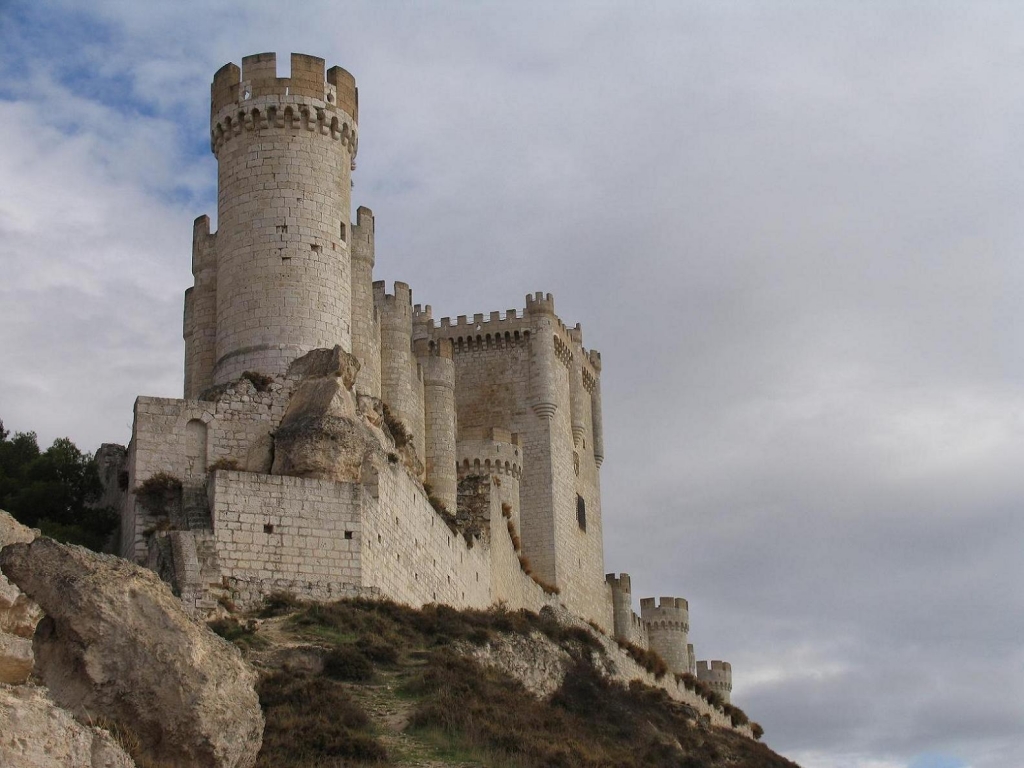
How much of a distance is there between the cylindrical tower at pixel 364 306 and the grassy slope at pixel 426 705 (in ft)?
23.6

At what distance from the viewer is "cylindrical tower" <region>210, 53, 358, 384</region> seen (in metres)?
34.6

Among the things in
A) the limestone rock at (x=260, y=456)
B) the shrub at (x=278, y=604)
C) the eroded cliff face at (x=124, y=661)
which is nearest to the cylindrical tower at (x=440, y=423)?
the limestone rock at (x=260, y=456)

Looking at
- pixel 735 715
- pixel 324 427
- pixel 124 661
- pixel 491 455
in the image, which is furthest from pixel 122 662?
pixel 735 715

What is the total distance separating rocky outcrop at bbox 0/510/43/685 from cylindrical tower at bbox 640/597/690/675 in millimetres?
51642

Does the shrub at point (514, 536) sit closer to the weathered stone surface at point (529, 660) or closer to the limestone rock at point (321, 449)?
the weathered stone surface at point (529, 660)

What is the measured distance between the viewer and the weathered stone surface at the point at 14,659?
41.8ft

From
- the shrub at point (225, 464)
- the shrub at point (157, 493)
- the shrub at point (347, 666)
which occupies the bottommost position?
the shrub at point (347, 666)

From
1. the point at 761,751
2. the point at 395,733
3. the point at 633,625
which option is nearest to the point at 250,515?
the point at 395,733

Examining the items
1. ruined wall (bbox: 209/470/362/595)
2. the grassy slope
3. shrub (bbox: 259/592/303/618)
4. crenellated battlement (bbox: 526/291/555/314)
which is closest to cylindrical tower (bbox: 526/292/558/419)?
crenellated battlement (bbox: 526/291/555/314)

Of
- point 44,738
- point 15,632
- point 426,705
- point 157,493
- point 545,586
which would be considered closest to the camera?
point 44,738

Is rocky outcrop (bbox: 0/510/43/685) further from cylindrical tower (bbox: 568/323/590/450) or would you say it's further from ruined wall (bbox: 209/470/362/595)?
cylindrical tower (bbox: 568/323/590/450)

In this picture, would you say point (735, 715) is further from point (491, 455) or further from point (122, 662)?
point (122, 662)

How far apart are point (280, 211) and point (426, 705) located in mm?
14763

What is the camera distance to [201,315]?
36.8 metres
